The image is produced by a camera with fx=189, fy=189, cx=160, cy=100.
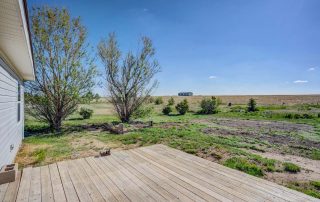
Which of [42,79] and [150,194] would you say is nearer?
[150,194]

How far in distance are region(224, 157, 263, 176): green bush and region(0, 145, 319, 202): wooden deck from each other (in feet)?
2.00

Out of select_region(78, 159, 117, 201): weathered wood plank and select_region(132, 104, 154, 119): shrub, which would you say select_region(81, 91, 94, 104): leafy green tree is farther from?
select_region(78, 159, 117, 201): weathered wood plank

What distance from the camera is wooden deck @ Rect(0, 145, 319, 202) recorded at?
2.89 meters

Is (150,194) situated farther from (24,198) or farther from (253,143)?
(253,143)

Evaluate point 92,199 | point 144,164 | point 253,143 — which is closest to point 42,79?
point 144,164

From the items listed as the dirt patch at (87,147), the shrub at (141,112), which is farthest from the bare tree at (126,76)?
the dirt patch at (87,147)

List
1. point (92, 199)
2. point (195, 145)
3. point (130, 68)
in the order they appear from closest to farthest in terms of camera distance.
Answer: point (92, 199) → point (195, 145) → point (130, 68)

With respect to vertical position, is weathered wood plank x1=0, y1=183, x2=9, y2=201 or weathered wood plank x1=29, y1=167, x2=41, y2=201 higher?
weathered wood plank x1=0, y1=183, x2=9, y2=201

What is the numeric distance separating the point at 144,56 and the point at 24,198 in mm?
11476

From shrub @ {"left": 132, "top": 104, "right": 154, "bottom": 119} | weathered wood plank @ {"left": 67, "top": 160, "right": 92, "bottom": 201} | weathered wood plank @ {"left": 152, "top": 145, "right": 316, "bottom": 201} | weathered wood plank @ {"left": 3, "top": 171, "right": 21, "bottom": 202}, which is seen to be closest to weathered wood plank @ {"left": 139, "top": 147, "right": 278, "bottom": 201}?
weathered wood plank @ {"left": 152, "top": 145, "right": 316, "bottom": 201}

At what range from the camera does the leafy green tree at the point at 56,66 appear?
9672mm

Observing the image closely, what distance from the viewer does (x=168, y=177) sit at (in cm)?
362

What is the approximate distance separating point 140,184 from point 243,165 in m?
2.64

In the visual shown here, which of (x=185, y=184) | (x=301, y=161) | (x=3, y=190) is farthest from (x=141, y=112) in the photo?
(x=3, y=190)
